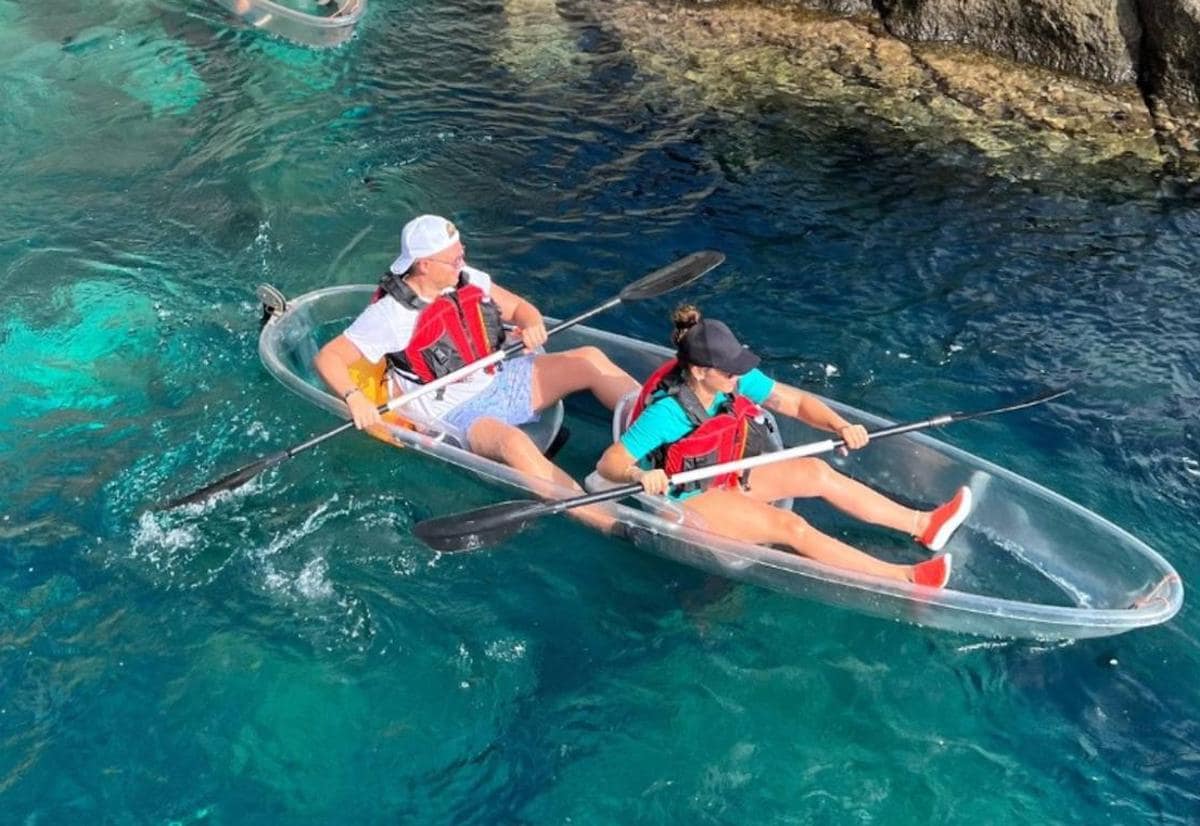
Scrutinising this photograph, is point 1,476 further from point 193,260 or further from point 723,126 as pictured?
point 723,126

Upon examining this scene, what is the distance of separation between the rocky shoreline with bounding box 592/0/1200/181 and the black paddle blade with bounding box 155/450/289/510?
524 cm

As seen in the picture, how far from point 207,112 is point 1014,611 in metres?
7.30

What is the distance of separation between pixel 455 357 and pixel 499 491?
A: 70 centimetres

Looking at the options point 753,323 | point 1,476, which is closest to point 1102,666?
point 753,323

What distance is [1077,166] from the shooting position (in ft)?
27.0

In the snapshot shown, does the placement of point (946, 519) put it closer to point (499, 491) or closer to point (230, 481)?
point (499, 491)

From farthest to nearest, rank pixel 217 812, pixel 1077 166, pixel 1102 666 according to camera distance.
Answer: pixel 1077 166 → pixel 1102 666 → pixel 217 812

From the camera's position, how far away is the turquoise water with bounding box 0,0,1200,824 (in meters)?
4.43

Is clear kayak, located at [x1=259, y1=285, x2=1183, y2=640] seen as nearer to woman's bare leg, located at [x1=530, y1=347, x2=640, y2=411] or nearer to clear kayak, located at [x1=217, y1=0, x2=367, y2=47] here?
woman's bare leg, located at [x1=530, y1=347, x2=640, y2=411]

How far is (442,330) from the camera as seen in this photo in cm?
551

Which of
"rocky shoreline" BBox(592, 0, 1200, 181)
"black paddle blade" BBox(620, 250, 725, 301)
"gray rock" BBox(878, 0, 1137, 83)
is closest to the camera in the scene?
"black paddle blade" BBox(620, 250, 725, 301)

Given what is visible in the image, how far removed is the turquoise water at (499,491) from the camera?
14.5 feet

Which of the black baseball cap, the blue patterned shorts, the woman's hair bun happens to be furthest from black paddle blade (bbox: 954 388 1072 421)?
the blue patterned shorts

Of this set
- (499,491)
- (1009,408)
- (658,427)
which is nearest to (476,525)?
(499,491)
